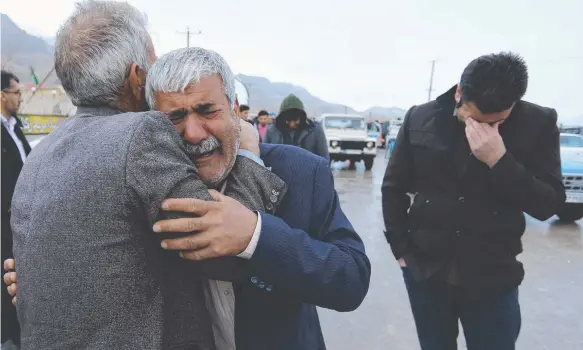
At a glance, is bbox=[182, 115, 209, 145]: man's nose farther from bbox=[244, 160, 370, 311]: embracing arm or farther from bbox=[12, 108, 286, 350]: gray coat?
bbox=[244, 160, 370, 311]: embracing arm

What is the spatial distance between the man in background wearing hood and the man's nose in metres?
4.15

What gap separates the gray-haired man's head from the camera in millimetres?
1045

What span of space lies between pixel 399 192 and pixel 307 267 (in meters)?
1.26

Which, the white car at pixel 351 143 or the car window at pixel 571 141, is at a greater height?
the car window at pixel 571 141

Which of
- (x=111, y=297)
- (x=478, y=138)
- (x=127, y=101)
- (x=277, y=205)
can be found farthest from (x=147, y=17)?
(x=478, y=138)

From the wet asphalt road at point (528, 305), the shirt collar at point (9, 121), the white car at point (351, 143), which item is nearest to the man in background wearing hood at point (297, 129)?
the wet asphalt road at point (528, 305)

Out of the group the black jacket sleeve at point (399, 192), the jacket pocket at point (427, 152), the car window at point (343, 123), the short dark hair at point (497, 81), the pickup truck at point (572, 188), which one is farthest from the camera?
the car window at point (343, 123)

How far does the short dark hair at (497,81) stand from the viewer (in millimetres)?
1550

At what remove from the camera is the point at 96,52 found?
38.7 inches

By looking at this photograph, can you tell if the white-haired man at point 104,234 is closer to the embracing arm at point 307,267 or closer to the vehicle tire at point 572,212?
the embracing arm at point 307,267

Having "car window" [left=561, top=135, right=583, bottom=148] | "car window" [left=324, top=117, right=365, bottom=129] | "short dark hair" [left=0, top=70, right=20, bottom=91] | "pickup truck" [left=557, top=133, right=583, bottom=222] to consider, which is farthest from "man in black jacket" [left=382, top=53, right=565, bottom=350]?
"car window" [left=324, top=117, right=365, bottom=129]

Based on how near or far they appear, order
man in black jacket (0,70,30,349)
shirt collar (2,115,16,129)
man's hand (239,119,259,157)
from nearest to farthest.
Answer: man's hand (239,119,259,157)
man in black jacket (0,70,30,349)
shirt collar (2,115,16,129)

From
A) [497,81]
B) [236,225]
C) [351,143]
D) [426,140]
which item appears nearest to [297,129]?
[426,140]

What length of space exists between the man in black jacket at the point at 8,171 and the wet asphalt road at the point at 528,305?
2394 millimetres
